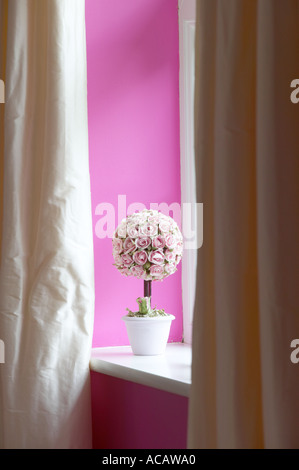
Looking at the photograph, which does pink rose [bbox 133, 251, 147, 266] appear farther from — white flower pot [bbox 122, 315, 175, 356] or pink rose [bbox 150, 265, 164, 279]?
white flower pot [bbox 122, 315, 175, 356]

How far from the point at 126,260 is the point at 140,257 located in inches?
1.9

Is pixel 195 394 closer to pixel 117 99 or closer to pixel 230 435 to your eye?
pixel 230 435

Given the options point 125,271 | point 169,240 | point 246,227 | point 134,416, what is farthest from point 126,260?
point 246,227

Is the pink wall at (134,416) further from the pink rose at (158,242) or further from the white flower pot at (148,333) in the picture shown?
the pink rose at (158,242)

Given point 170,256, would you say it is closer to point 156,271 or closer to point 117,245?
point 156,271

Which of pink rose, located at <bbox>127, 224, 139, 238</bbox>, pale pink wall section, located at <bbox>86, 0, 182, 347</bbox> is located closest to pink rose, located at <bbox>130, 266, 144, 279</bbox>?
pink rose, located at <bbox>127, 224, 139, 238</bbox>

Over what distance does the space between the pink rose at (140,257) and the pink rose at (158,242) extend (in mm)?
43

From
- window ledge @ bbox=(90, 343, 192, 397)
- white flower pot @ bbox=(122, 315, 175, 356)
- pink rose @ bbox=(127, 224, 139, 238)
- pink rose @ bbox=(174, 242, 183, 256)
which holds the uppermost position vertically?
pink rose @ bbox=(127, 224, 139, 238)

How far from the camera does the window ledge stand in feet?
5.49

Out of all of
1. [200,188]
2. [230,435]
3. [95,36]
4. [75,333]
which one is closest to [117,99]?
[95,36]

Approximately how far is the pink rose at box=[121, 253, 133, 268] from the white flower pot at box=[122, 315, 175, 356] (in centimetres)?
17

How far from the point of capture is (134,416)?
6.31ft

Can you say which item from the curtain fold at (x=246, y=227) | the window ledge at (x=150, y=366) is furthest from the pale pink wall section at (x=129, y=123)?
the curtain fold at (x=246, y=227)

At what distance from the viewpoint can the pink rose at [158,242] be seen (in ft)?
6.66
